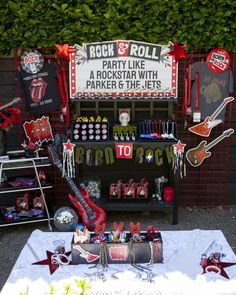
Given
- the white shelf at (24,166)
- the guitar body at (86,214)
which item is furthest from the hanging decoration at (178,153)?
the white shelf at (24,166)

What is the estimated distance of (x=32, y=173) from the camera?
5.88 m

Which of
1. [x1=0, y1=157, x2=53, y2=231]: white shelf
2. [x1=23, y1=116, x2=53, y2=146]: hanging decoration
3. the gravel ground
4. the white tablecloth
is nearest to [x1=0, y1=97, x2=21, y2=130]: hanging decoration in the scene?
[x1=23, y1=116, x2=53, y2=146]: hanging decoration

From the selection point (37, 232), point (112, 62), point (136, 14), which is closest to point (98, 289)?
point (37, 232)

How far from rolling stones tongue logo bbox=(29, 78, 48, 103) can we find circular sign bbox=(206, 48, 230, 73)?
2388 millimetres

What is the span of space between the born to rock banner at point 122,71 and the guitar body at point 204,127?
617mm

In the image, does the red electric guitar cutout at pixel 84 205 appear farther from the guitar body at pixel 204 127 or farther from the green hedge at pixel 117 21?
the guitar body at pixel 204 127

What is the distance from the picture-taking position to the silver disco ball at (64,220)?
4.98 meters

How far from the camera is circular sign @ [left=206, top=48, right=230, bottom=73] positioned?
18.0 feet

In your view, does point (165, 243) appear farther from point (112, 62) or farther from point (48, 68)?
point (48, 68)

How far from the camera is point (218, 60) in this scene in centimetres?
553

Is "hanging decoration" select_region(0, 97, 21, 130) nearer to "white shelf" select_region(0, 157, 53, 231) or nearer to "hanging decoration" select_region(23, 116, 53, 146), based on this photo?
"hanging decoration" select_region(23, 116, 53, 146)

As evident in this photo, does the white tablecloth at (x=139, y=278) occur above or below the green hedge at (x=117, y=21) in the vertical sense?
below

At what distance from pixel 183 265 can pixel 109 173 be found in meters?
2.83

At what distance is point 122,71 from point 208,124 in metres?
1.48
